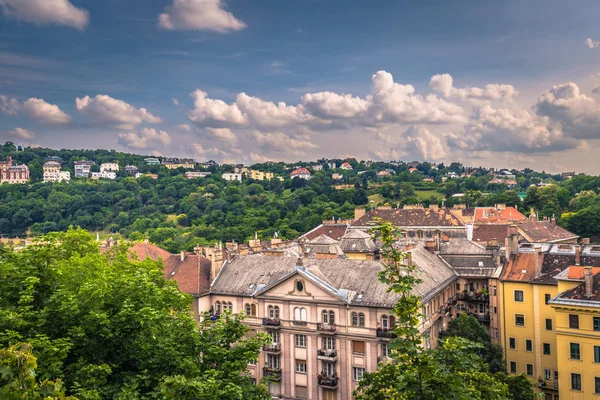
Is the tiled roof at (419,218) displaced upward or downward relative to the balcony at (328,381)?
upward

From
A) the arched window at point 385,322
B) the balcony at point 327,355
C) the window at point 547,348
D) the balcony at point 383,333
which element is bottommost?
the window at point 547,348

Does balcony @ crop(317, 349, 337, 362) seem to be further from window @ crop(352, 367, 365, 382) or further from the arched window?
the arched window

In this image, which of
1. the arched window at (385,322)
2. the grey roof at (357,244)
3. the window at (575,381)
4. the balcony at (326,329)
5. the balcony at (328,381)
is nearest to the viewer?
the window at (575,381)

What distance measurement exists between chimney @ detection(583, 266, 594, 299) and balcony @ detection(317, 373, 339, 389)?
23.3 metres

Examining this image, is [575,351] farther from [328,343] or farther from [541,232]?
[541,232]

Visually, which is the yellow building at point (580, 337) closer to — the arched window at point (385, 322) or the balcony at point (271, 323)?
the arched window at point (385, 322)

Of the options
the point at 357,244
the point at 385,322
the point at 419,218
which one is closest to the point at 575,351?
the point at 385,322

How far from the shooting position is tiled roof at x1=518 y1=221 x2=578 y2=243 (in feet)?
302

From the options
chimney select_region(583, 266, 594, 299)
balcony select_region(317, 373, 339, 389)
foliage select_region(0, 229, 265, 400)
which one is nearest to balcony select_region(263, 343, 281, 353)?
balcony select_region(317, 373, 339, 389)

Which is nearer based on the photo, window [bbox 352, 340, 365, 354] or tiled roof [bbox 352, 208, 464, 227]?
window [bbox 352, 340, 365, 354]

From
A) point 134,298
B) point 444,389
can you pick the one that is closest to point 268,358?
point 134,298

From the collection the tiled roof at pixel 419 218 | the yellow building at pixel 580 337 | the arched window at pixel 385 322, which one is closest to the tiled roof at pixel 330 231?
the tiled roof at pixel 419 218

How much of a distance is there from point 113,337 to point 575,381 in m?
37.9

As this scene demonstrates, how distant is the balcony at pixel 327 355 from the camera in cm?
4703
